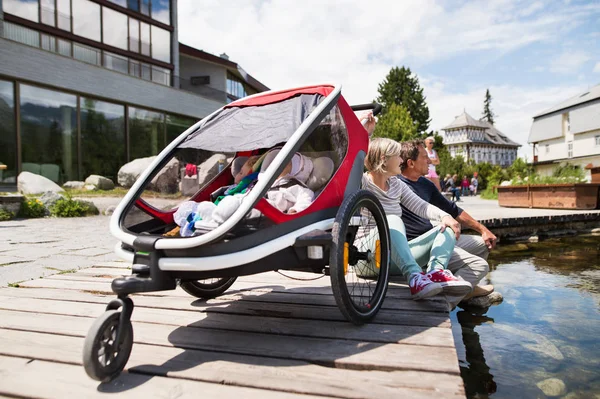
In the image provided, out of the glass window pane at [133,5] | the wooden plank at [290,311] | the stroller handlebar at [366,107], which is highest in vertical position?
the glass window pane at [133,5]

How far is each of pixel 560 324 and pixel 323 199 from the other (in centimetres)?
247

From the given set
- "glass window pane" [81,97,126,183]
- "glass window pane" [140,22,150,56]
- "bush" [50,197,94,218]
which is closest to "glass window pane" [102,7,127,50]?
"glass window pane" [140,22,150,56]

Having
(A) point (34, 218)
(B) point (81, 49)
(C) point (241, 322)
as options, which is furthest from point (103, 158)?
(C) point (241, 322)

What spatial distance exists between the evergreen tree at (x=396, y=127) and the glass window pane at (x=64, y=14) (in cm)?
2318

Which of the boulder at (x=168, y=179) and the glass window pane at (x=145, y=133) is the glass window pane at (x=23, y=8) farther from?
the boulder at (x=168, y=179)

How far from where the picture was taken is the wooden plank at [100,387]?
1.53 m

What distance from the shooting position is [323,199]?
222cm

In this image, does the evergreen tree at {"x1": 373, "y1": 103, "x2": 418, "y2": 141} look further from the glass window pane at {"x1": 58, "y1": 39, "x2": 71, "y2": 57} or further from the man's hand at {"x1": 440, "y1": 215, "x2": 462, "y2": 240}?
the man's hand at {"x1": 440, "y1": 215, "x2": 462, "y2": 240}

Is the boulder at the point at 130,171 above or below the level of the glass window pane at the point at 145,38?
below

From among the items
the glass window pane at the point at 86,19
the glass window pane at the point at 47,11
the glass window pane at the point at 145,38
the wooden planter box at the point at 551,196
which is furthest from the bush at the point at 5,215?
the glass window pane at the point at 145,38

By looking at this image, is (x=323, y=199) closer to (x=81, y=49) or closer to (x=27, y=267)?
(x=27, y=267)

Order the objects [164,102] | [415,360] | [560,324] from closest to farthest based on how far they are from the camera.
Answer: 1. [415,360]
2. [560,324]
3. [164,102]

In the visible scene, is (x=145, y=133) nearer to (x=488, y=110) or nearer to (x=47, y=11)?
(x=47, y=11)

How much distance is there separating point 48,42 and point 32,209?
36.8 feet
